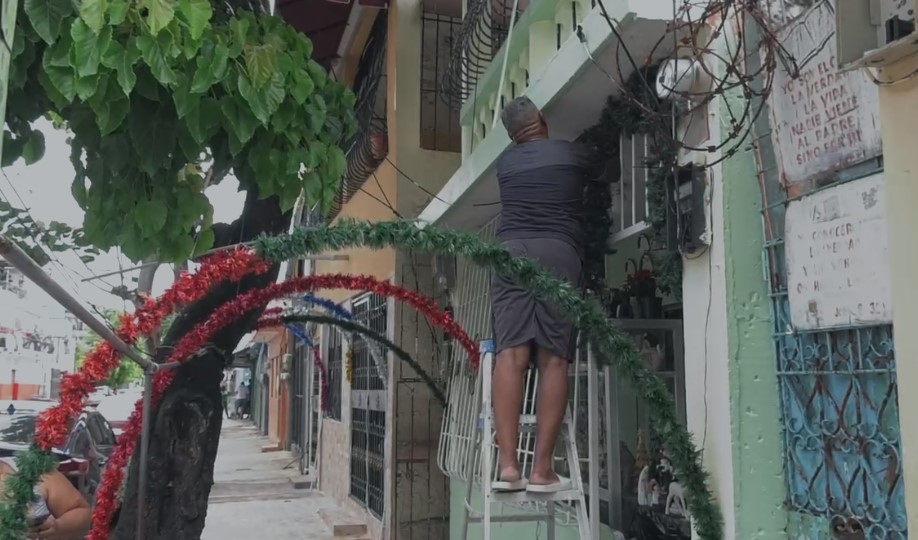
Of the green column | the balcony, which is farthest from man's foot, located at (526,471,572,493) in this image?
the green column

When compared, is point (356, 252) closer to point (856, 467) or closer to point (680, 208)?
point (680, 208)

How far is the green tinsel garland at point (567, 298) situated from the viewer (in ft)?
10.3

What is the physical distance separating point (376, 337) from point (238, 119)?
364cm

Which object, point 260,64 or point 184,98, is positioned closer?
point 184,98

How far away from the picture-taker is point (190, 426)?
4.97 m

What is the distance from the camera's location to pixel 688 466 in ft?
10.3

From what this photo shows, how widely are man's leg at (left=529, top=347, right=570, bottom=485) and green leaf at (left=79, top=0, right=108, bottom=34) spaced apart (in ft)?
7.43

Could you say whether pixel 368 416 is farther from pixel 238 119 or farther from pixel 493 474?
pixel 238 119

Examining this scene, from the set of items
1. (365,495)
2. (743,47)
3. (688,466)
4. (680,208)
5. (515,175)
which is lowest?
(365,495)

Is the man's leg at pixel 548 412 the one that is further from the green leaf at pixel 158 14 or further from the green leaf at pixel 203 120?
the green leaf at pixel 158 14

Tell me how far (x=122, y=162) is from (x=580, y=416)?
303 cm

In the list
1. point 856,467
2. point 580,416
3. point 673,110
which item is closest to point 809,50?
point 673,110

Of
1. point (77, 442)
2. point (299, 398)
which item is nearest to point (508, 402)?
point (77, 442)

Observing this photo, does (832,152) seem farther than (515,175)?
No
